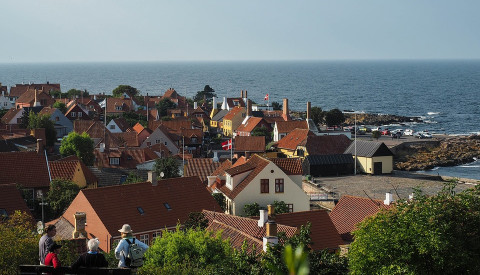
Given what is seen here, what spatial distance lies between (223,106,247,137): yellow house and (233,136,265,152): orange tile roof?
21884 millimetres

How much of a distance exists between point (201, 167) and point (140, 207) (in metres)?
16.9

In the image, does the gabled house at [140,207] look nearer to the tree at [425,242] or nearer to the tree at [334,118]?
the tree at [425,242]

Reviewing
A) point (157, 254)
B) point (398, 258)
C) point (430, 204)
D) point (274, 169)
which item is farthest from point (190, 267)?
point (274, 169)

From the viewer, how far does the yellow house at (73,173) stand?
40562 mm

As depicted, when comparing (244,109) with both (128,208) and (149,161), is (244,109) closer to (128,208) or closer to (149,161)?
(149,161)

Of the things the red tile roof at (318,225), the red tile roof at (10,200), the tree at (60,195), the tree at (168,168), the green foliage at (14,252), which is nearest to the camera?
the green foliage at (14,252)

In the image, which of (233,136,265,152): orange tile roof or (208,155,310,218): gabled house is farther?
(233,136,265,152): orange tile roof

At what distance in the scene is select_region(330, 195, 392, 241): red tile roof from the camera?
30328mm

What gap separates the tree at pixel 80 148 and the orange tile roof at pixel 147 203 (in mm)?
22685

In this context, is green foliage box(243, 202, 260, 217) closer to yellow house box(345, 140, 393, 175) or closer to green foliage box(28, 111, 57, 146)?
yellow house box(345, 140, 393, 175)

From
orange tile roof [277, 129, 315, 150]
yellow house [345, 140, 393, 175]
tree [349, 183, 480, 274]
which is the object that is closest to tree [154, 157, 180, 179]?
yellow house [345, 140, 393, 175]

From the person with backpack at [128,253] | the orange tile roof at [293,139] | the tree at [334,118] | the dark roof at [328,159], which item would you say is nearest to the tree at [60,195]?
the person with backpack at [128,253]

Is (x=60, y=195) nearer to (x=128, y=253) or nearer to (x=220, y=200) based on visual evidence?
(x=220, y=200)

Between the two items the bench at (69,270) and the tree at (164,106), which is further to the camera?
the tree at (164,106)
